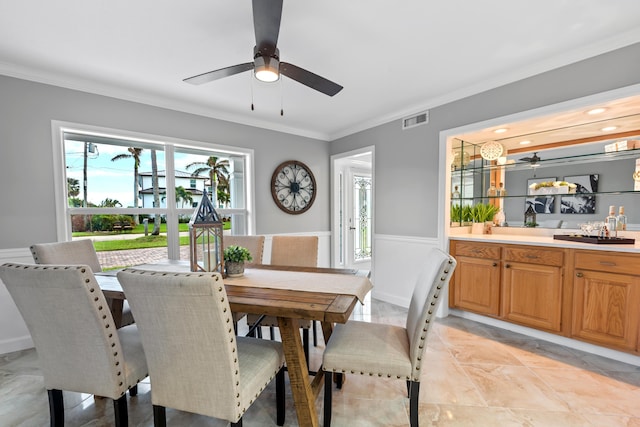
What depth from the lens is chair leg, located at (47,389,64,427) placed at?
4.76 feet

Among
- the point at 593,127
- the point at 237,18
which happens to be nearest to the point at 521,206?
the point at 593,127

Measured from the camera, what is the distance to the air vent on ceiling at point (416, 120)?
3322 millimetres

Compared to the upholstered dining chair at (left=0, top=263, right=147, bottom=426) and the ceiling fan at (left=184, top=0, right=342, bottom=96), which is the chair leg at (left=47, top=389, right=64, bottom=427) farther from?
the ceiling fan at (left=184, top=0, right=342, bottom=96)

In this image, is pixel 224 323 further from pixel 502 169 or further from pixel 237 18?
pixel 502 169

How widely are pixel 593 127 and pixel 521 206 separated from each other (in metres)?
0.98

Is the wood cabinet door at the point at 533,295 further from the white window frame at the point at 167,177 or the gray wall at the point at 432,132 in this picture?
the white window frame at the point at 167,177

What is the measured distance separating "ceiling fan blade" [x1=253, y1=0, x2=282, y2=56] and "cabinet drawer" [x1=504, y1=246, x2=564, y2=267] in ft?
9.06

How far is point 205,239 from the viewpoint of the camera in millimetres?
1858

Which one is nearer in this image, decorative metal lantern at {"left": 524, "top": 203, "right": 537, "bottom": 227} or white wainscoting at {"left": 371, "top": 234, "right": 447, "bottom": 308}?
decorative metal lantern at {"left": 524, "top": 203, "right": 537, "bottom": 227}

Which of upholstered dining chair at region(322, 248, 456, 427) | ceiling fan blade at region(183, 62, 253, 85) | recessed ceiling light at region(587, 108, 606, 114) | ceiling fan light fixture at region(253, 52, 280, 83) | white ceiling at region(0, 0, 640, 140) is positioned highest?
white ceiling at region(0, 0, 640, 140)

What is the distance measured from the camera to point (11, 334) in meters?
2.49

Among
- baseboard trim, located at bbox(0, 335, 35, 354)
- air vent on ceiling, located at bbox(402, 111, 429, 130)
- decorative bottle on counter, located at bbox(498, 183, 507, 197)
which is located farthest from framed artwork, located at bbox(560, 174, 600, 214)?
baseboard trim, located at bbox(0, 335, 35, 354)

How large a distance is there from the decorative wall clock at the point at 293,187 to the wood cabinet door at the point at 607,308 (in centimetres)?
330

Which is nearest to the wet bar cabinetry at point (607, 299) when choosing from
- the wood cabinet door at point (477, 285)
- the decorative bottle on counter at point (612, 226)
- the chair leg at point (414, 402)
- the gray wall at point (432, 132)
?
the decorative bottle on counter at point (612, 226)
